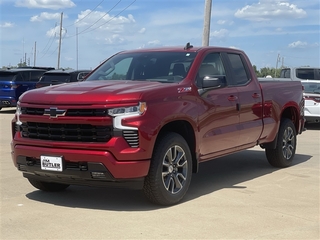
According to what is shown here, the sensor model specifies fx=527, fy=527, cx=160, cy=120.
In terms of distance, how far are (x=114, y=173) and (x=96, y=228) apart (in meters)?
0.66

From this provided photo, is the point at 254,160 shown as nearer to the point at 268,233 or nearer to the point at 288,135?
the point at 288,135

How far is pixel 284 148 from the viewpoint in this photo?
8.83 metres

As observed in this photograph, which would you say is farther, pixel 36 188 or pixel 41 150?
pixel 36 188

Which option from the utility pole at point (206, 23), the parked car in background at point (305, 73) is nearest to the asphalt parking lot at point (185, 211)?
the utility pole at point (206, 23)

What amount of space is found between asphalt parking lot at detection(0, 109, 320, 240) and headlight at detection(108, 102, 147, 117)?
43.5 inches

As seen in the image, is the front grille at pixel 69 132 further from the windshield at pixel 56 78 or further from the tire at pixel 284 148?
the windshield at pixel 56 78

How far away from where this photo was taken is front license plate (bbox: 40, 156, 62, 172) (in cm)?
571

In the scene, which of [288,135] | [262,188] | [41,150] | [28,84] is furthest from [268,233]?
[28,84]

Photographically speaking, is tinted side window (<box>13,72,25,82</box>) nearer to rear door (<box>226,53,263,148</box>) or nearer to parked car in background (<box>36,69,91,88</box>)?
parked car in background (<box>36,69,91,88</box>)

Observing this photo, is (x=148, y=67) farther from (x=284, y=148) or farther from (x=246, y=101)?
(x=284, y=148)

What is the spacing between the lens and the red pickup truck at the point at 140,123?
559cm

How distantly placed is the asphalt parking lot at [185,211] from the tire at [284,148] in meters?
0.40

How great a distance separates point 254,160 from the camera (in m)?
9.70

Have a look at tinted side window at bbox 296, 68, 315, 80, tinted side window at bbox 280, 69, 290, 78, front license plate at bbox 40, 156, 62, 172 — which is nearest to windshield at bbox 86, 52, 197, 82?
front license plate at bbox 40, 156, 62, 172
